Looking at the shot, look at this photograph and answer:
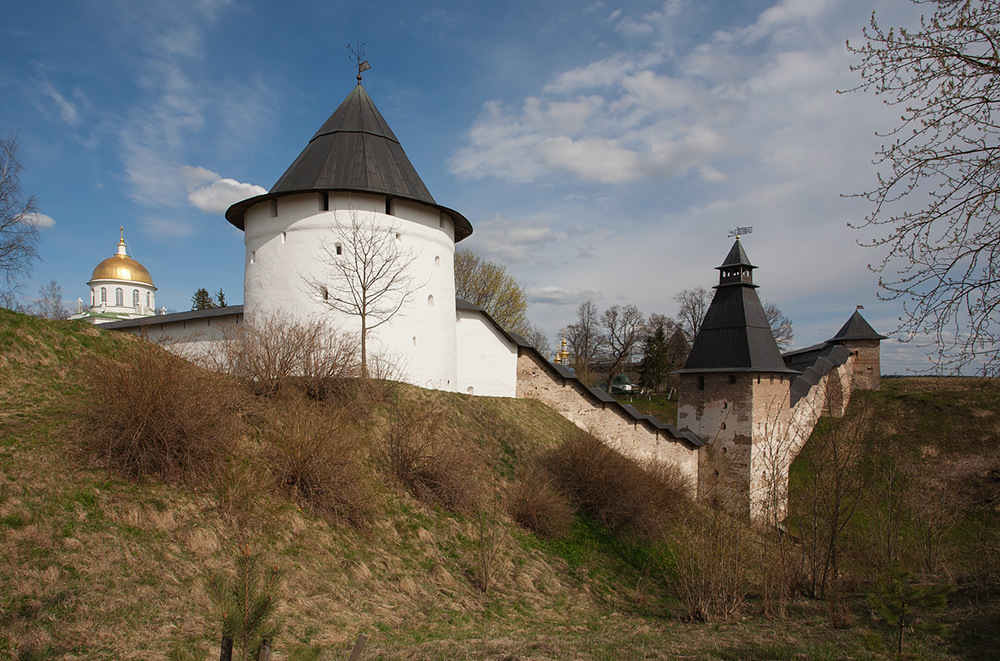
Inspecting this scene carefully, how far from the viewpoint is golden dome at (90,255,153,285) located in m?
37.3

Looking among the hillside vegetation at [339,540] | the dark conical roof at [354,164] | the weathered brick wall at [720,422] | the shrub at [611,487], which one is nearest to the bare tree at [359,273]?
the dark conical roof at [354,164]

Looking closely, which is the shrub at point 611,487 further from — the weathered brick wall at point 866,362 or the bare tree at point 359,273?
the weathered brick wall at point 866,362

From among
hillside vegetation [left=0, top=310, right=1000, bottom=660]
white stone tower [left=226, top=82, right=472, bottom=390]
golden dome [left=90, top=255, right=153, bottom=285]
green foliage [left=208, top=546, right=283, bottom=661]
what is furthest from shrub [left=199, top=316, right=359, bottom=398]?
golden dome [left=90, top=255, right=153, bottom=285]

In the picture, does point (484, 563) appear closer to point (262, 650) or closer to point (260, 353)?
point (260, 353)

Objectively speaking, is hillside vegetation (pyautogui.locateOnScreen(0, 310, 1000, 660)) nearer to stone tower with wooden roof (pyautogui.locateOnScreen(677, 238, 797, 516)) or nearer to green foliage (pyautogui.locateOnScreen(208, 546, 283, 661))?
green foliage (pyautogui.locateOnScreen(208, 546, 283, 661))

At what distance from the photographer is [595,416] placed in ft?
54.7

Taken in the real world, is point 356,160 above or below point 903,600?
above

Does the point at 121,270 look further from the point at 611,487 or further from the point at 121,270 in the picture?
the point at 611,487

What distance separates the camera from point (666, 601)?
904 cm

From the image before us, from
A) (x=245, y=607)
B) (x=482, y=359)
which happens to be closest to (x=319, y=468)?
(x=245, y=607)

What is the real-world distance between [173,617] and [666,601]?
6927 mm

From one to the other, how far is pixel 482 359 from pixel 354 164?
5839 mm

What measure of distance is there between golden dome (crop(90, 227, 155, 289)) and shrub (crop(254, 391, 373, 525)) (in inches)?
1430

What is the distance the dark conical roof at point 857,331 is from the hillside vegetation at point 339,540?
17920mm
